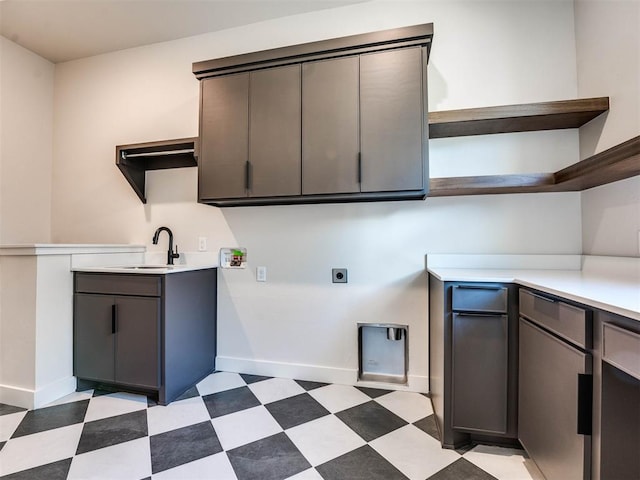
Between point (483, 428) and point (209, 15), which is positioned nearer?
point (483, 428)

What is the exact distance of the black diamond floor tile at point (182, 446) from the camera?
1.40m

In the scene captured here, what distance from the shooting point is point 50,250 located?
77.2 inches

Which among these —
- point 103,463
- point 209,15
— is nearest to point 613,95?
point 209,15

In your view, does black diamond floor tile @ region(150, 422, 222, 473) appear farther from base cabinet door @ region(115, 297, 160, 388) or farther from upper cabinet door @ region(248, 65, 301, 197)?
upper cabinet door @ region(248, 65, 301, 197)

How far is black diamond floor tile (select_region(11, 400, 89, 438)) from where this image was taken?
1659 millimetres

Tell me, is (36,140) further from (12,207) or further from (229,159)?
(229,159)

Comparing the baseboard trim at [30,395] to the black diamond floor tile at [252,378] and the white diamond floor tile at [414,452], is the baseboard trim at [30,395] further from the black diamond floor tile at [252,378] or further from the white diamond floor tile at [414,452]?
the white diamond floor tile at [414,452]

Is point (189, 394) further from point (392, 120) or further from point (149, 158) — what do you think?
point (392, 120)

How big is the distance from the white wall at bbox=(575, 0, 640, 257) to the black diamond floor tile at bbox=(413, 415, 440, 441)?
53.6 inches

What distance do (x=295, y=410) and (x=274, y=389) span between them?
0.33 metres

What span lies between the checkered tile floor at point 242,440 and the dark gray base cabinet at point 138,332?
14cm

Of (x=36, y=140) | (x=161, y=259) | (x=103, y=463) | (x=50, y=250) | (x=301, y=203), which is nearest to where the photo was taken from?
(x=103, y=463)

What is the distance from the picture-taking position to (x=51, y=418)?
69.4 inches

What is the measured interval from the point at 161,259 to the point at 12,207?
1425 millimetres
